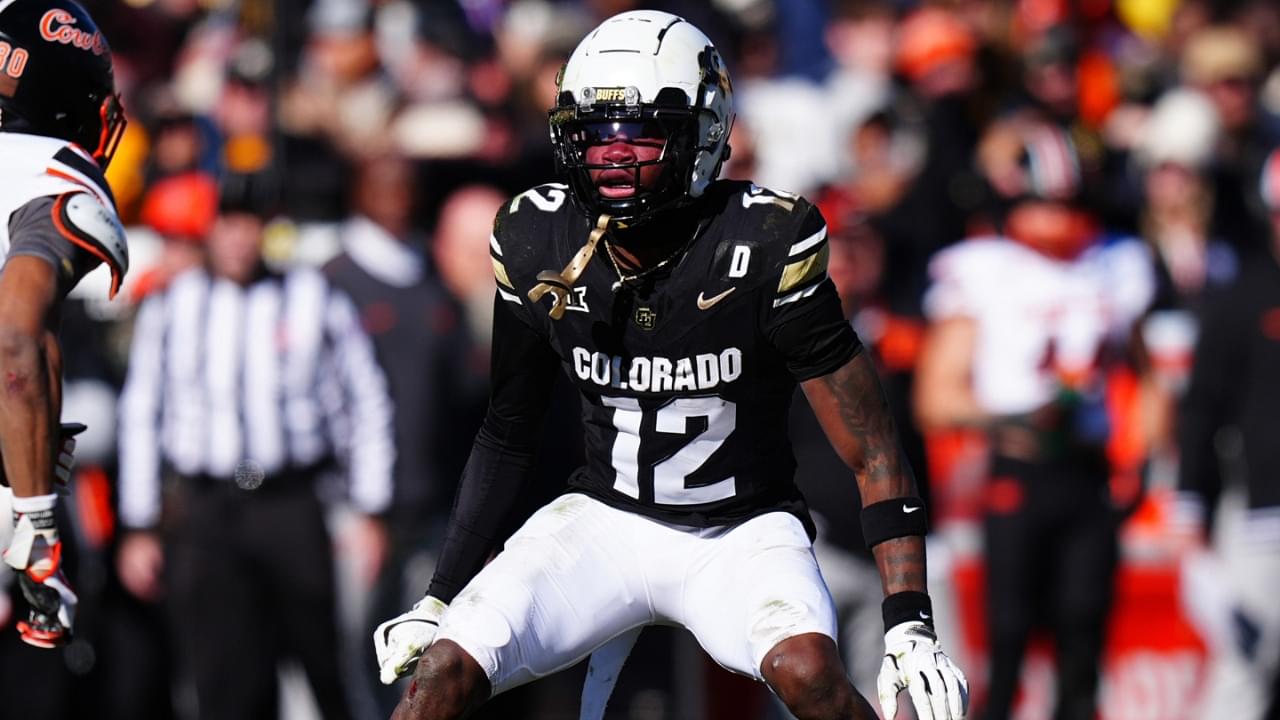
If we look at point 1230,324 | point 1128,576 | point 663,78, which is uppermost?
point 663,78

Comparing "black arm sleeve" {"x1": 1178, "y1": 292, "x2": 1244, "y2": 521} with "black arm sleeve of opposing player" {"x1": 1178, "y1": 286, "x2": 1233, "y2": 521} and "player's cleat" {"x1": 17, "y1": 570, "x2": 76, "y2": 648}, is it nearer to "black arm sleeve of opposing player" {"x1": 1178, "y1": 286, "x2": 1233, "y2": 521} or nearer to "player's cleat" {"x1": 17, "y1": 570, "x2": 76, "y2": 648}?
"black arm sleeve of opposing player" {"x1": 1178, "y1": 286, "x2": 1233, "y2": 521}

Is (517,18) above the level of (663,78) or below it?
below

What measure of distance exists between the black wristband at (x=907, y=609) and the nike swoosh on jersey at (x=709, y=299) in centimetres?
79

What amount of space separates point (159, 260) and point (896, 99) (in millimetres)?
3609

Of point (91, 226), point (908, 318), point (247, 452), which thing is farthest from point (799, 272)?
point (908, 318)

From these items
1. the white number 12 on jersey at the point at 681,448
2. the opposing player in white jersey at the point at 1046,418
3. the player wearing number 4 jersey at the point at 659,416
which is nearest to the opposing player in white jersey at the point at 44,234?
the player wearing number 4 jersey at the point at 659,416

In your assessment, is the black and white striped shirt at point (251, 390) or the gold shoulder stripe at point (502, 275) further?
the black and white striped shirt at point (251, 390)

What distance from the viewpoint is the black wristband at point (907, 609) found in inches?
199

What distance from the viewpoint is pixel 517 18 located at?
11484 millimetres

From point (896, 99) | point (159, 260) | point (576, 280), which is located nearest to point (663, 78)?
point (576, 280)

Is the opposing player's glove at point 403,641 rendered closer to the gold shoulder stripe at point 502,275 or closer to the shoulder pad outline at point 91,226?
the gold shoulder stripe at point 502,275

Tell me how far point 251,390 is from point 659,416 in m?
3.26

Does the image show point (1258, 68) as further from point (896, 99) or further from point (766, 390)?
point (766, 390)

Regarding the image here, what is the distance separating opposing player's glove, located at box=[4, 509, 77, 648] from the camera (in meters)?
5.11
